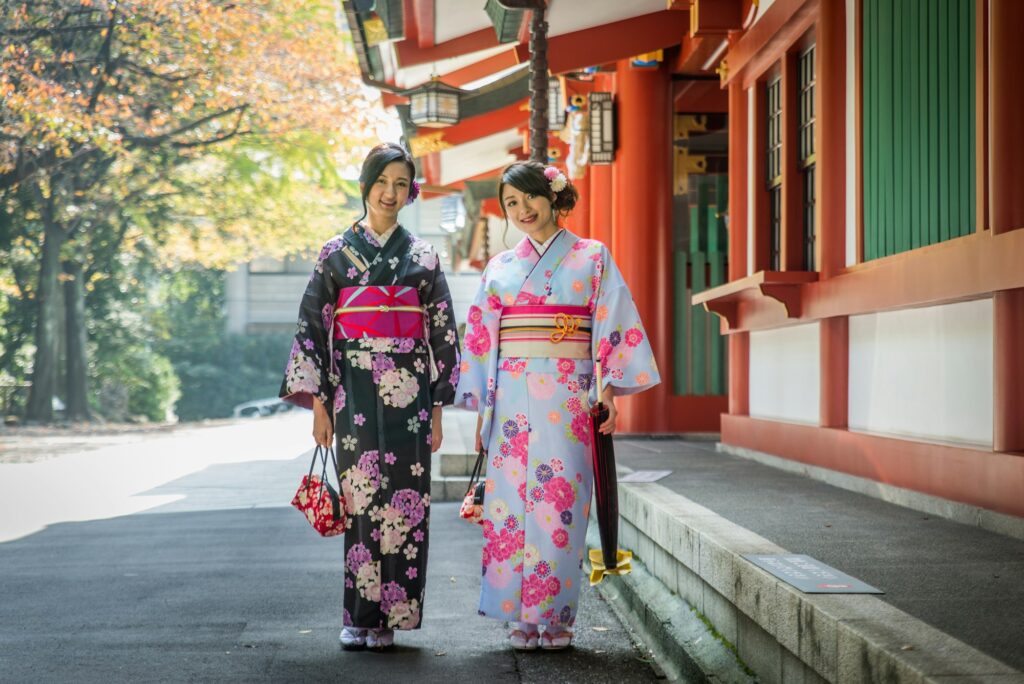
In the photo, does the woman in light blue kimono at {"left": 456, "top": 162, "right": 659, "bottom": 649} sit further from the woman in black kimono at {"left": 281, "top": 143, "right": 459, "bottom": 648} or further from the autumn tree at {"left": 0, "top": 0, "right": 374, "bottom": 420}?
the autumn tree at {"left": 0, "top": 0, "right": 374, "bottom": 420}

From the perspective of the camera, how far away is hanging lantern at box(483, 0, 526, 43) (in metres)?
8.78

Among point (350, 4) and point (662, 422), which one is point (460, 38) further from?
point (662, 422)

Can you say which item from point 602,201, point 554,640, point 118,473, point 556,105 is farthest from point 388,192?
point 118,473

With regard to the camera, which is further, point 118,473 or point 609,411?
point 118,473

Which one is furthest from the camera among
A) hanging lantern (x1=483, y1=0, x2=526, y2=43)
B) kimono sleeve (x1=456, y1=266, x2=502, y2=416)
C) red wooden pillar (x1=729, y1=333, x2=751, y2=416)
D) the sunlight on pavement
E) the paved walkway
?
red wooden pillar (x1=729, y1=333, x2=751, y2=416)

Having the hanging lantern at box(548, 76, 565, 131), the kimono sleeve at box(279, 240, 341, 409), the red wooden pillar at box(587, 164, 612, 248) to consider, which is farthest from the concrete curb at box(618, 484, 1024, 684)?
the hanging lantern at box(548, 76, 565, 131)

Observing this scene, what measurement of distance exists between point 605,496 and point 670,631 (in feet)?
1.92

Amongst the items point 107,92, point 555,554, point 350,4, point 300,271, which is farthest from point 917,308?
point 300,271

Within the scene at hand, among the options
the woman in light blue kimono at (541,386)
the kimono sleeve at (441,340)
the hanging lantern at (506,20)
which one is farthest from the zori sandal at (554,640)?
the hanging lantern at (506,20)

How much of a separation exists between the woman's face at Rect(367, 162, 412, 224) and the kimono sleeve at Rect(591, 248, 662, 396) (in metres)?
0.88

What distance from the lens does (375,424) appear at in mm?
4703

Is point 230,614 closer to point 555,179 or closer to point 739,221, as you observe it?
point 555,179

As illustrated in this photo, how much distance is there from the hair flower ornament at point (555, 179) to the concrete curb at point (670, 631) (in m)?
1.80

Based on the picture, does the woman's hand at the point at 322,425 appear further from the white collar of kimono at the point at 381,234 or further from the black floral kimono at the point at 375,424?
the white collar of kimono at the point at 381,234
